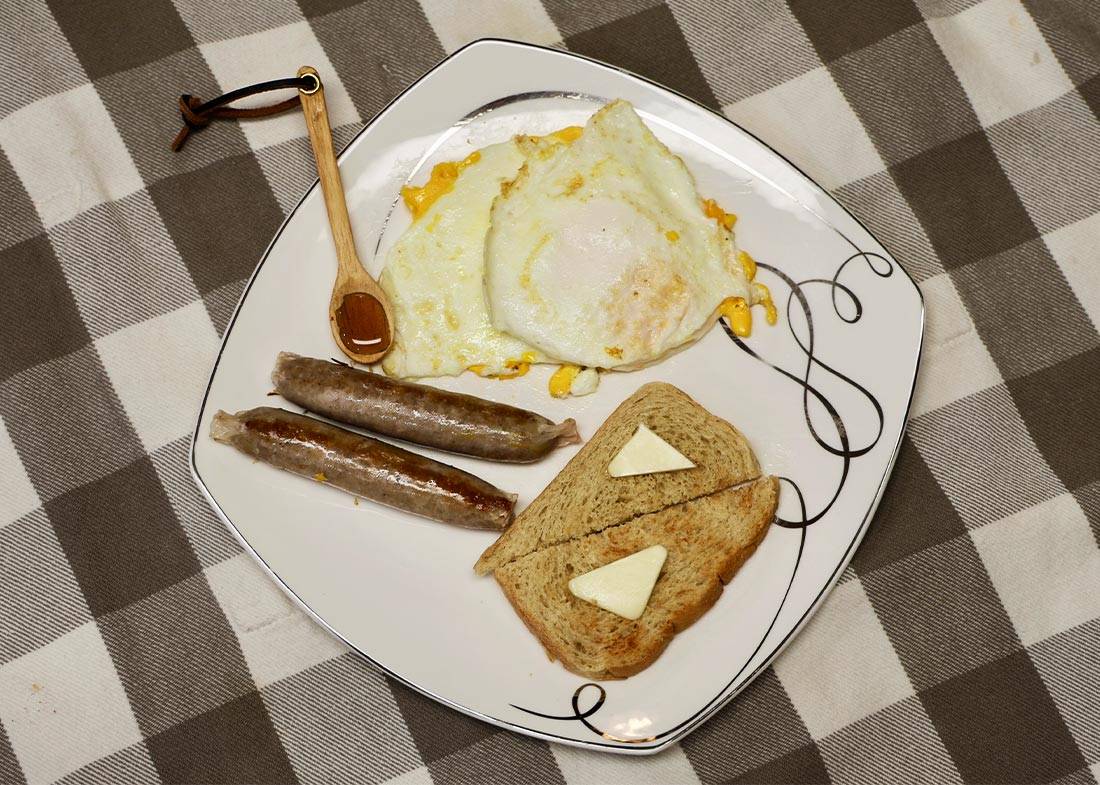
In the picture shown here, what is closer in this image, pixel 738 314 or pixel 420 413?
pixel 420 413

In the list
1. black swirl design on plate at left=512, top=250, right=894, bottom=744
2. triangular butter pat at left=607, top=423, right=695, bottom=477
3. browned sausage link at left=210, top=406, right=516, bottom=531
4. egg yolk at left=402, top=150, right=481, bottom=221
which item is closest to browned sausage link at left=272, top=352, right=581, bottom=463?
browned sausage link at left=210, top=406, right=516, bottom=531

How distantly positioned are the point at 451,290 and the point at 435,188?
1.23 ft

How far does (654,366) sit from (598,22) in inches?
51.8

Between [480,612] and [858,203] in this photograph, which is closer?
[480,612]

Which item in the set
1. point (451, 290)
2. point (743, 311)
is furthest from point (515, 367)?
point (743, 311)

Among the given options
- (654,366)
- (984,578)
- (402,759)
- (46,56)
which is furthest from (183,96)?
(984,578)

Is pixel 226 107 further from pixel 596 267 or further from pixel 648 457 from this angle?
pixel 648 457

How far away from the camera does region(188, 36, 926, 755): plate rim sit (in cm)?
305

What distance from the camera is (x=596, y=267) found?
318cm

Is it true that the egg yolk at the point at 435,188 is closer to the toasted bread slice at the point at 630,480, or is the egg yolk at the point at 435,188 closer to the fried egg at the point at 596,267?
the fried egg at the point at 596,267

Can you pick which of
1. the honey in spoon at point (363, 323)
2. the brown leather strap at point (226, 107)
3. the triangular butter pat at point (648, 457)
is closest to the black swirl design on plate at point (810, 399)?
the triangular butter pat at point (648, 457)

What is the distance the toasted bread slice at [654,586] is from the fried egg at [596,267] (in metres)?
0.55

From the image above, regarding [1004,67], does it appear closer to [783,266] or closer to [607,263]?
[783,266]

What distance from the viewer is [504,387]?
331cm
